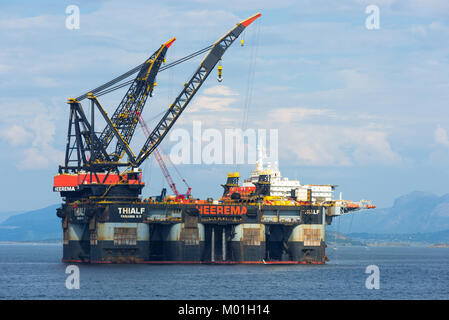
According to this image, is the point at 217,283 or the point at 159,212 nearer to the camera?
the point at 217,283

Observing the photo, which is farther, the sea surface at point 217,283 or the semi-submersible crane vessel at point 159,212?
the semi-submersible crane vessel at point 159,212

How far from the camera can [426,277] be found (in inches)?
4793

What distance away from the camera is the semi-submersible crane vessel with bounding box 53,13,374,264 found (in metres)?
120

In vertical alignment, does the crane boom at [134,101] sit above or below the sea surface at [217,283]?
above

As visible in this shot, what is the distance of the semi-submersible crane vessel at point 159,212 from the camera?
12000 cm

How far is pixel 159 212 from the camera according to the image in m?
122

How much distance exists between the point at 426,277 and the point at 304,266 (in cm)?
1653

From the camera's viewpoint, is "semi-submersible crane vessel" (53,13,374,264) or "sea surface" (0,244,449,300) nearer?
"sea surface" (0,244,449,300)

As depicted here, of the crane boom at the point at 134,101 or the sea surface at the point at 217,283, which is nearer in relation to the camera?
the sea surface at the point at 217,283

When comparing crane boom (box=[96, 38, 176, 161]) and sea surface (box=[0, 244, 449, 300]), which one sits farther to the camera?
crane boom (box=[96, 38, 176, 161])

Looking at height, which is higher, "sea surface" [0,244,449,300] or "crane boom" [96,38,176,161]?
"crane boom" [96,38,176,161]
